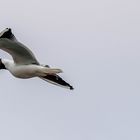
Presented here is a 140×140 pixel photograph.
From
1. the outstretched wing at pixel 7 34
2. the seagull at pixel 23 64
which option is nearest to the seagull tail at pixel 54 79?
the seagull at pixel 23 64

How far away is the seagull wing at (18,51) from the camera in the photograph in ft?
8.53

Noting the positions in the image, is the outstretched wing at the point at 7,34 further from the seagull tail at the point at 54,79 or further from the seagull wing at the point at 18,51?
the seagull tail at the point at 54,79

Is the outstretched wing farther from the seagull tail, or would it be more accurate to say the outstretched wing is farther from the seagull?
the seagull tail

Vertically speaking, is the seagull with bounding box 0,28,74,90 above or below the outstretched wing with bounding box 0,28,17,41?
below

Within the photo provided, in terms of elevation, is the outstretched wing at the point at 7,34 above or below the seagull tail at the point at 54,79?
above

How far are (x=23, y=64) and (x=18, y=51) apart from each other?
65 mm

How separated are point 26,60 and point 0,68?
0.16 meters

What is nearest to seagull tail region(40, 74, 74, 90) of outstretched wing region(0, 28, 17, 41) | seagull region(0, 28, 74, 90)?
seagull region(0, 28, 74, 90)

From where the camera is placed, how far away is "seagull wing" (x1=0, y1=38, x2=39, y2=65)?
260 cm

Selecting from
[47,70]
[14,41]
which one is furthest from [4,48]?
[47,70]

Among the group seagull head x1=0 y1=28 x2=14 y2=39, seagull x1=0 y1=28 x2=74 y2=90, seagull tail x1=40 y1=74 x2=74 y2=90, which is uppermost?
seagull head x1=0 y1=28 x2=14 y2=39

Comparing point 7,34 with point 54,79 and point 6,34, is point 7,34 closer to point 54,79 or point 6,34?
point 6,34

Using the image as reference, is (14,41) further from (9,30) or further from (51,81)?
(51,81)

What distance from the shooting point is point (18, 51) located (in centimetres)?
267
